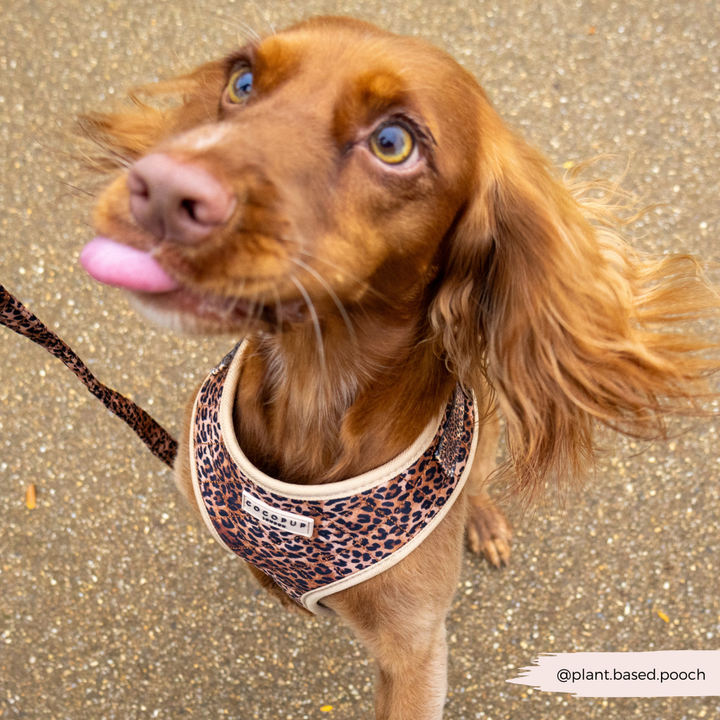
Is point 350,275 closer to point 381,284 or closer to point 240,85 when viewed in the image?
point 381,284

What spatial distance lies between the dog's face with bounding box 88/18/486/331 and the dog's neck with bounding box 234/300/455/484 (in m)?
0.13

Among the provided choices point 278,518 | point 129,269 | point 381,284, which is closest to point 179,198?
point 129,269

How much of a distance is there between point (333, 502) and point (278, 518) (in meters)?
0.12

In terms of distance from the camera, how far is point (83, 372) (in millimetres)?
1556

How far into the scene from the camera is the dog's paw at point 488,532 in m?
2.23

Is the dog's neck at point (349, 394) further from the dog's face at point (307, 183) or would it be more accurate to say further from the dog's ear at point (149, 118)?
the dog's ear at point (149, 118)

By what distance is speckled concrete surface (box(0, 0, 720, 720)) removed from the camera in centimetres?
211

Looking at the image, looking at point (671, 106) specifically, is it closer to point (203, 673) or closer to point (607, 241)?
point (607, 241)

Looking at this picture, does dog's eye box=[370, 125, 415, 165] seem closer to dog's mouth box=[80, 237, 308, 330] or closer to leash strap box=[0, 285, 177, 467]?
dog's mouth box=[80, 237, 308, 330]

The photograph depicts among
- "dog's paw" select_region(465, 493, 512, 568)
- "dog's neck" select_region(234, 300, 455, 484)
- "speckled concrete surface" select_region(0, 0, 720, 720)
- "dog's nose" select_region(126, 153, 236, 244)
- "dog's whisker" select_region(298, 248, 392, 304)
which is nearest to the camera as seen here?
"dog's nose" select_region(126, 153, 236, 244)

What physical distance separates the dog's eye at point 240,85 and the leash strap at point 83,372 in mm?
549

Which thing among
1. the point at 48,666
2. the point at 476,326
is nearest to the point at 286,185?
the point at 476,326

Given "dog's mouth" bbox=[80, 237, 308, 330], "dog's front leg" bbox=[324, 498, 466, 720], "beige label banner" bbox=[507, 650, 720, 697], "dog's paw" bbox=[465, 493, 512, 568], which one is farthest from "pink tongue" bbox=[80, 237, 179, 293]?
"beige label banner" bbox=[507, 650, 720, 697]

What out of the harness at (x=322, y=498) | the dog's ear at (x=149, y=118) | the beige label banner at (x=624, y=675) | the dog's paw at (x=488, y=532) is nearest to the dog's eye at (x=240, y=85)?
the dog's ear at (x=149, y=118)
